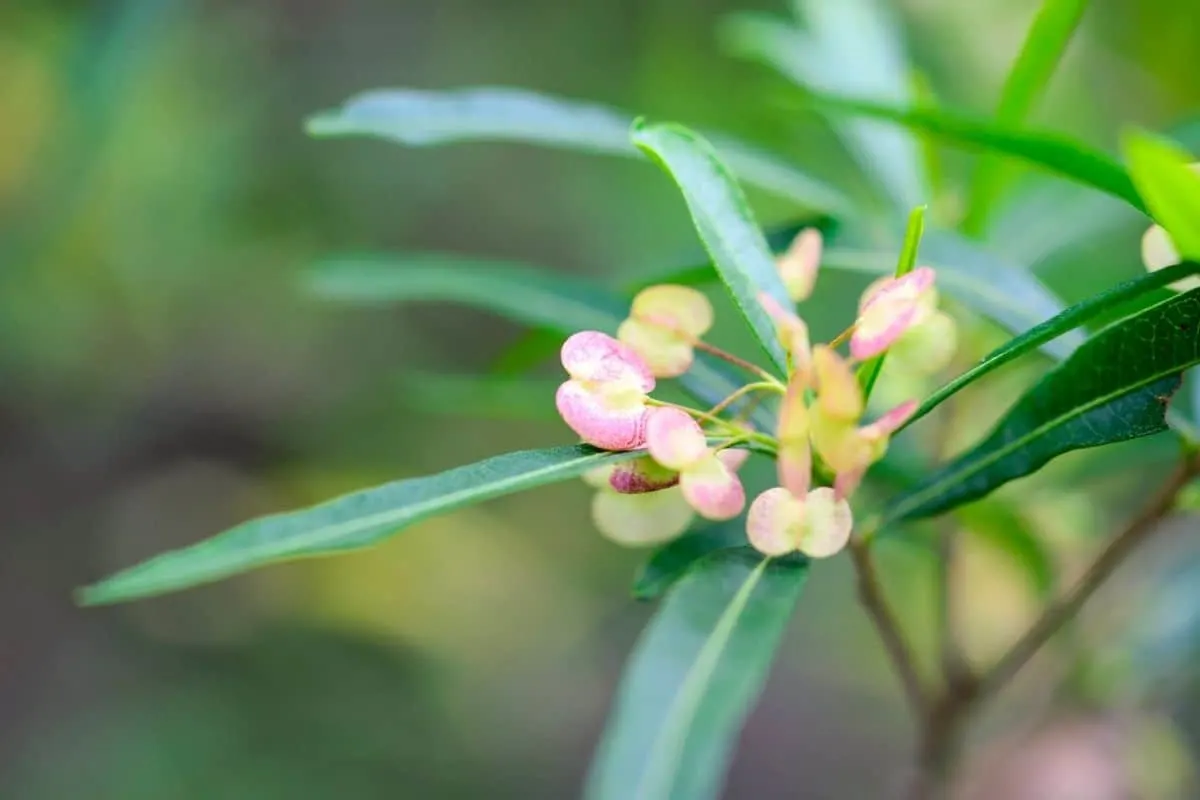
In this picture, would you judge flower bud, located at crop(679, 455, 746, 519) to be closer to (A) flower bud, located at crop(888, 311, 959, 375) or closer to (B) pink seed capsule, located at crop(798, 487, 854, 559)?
(B) pink seed capsule, located at crop(798, 487, 854, 559)

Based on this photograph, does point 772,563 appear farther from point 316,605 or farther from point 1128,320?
point 316,605

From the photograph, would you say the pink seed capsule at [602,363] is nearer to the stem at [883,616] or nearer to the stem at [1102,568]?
the stem at [883,616]

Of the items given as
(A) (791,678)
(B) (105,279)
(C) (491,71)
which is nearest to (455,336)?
(C) (491,71)

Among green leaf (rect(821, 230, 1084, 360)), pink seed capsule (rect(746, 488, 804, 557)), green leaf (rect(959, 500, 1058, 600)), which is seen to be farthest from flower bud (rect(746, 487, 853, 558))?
green leaf (rect(959, 500, 1058, 600))

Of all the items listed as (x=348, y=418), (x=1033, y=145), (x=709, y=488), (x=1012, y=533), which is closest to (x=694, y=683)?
(x=709, y=488)

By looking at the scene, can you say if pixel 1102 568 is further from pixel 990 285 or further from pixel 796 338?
pixel 796 338
